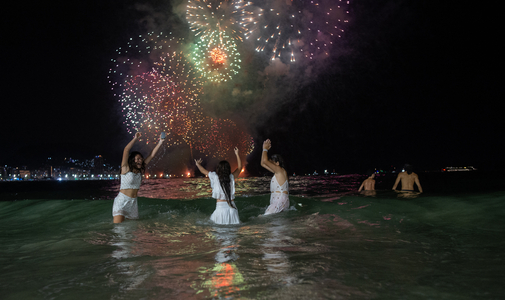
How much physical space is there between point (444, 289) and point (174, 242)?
533 centimetres

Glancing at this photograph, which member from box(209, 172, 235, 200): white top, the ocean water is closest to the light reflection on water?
the ocean water

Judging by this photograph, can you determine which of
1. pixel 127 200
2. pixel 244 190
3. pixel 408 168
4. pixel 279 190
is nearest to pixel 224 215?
pixel 279 190

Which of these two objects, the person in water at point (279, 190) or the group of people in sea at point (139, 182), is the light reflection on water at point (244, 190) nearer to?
the person in water at point (279, 190)

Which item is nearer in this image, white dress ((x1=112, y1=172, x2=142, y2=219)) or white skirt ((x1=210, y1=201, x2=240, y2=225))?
white dress ((x1=112, y1=172, x2=142, y2=219))

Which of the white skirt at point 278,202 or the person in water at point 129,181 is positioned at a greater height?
the person in water at point 129,181

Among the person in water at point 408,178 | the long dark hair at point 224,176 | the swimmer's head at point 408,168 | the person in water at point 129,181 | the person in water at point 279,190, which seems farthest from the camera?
the person in water at point 408,178

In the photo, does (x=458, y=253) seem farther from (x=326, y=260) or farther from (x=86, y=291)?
(x=86, y=291)

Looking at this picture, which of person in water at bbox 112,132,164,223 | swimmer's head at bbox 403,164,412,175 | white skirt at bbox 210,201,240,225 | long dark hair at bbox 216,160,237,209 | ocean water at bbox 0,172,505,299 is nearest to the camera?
ocean water at bbox 0,172,505,299

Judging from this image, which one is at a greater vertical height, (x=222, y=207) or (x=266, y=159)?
(x=266, y=159)

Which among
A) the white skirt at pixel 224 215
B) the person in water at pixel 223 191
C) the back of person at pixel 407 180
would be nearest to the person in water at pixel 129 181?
the person in water at pixel 223 191

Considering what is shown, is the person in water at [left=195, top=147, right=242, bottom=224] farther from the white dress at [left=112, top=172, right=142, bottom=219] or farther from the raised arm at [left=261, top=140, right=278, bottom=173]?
the white dress at [left=112, top=172, right=142, bottom=219]

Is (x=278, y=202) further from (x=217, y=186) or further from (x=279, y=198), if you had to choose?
(x=217, y=186)

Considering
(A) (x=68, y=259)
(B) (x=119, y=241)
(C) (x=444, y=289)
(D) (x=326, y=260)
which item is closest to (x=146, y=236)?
(B) (x=119, y=241)

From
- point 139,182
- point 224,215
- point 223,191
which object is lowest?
Result: point 224,215
